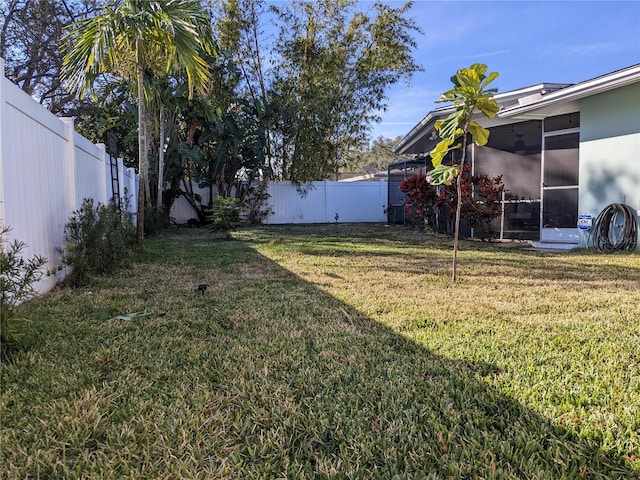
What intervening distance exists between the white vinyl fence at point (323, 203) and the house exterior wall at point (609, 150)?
10.3 meters

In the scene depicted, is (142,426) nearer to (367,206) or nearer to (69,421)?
(69,421)

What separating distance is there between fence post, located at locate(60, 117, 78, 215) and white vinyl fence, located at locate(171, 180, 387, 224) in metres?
11.6

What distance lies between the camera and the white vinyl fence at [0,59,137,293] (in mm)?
3021

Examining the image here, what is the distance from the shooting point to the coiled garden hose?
7.06 m

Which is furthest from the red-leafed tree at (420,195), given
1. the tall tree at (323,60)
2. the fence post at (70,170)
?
the fence post at (70,170)

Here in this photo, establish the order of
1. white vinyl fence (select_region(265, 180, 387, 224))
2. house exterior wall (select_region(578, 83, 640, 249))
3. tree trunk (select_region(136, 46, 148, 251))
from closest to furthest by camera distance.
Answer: tree trunk (select_region(136, 46, 148, 251))
house exterior wall (select_region(578, 83, 640, 249))
white vinyl fence (select_region(265, 180, 387, 224))

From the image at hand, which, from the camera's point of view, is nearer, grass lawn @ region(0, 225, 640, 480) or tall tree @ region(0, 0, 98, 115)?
grass lawn @ region(0, 225, 640, 480)

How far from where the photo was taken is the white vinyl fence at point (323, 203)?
55.3ft

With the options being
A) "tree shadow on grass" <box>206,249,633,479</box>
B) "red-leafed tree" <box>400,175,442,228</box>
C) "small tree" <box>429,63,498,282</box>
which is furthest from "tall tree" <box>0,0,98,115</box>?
"tree shadow on grass" <box>206,249,633,479</box>

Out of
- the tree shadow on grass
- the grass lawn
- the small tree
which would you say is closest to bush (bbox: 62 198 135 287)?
the grass lawn

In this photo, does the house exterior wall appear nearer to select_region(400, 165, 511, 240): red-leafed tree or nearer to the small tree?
select_region(400, 165, 511, 240): red-leafed tree

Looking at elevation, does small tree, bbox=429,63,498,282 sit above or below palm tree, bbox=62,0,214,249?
below

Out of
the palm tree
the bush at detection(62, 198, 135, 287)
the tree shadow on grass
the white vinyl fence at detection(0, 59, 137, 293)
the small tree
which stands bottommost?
the tree shadow on grass

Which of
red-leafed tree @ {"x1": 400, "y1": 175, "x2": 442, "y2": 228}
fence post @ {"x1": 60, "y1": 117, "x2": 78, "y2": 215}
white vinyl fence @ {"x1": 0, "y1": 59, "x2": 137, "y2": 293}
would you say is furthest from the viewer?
red-leafed tree @ {"x1": 400, "y1": 175, "x2": 442, "y2": 228}
